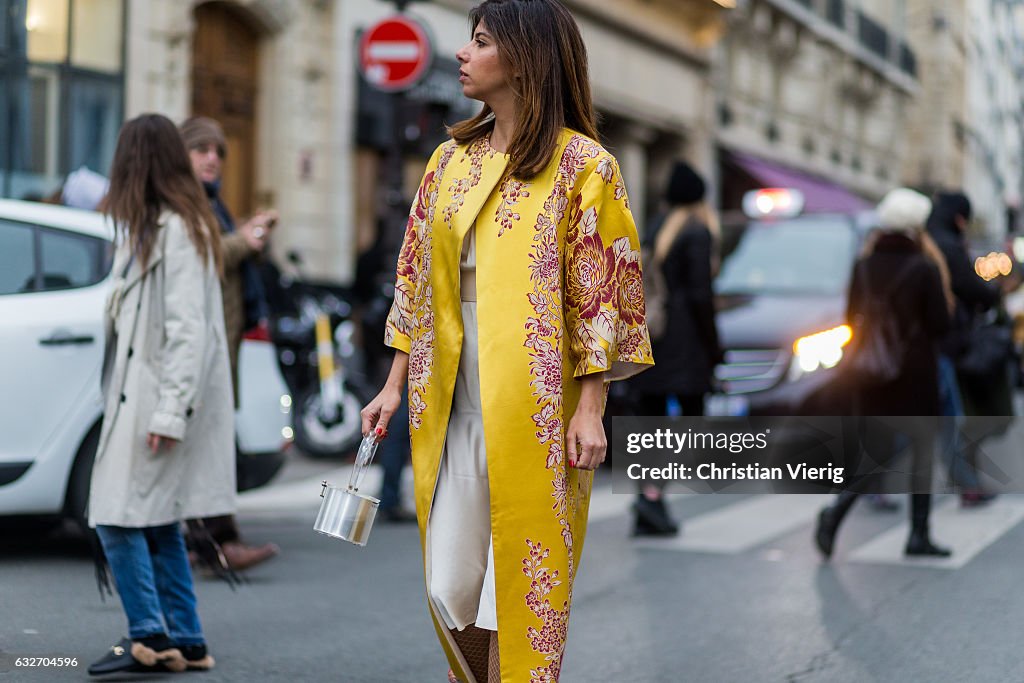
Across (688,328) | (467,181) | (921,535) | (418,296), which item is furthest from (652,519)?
(467,181)

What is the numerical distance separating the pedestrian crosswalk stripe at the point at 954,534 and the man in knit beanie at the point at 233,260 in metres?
2.98

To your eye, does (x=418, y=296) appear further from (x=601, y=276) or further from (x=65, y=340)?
(x=65, y=340)

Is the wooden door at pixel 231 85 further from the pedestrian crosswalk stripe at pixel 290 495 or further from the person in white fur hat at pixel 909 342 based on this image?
the person in white fur hat at pixel 909 342

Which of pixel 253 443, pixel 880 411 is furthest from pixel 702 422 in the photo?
pixel 253 443

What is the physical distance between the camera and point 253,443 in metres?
7.25

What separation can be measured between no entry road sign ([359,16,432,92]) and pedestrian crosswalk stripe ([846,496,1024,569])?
4.94 meters

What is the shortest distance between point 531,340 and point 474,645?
0.73 meters

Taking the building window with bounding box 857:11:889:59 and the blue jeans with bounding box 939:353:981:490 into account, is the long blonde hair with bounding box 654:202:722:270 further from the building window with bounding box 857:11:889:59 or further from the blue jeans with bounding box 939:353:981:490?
the building window with bounding box 857:11:889:59

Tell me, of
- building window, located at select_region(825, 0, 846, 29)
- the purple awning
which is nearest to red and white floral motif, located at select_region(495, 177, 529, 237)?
the purple awning

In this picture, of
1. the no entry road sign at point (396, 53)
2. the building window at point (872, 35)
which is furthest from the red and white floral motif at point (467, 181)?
the building window at point (872, 35)

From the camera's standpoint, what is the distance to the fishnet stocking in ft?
11.7

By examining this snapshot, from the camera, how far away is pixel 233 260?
662 centimetres

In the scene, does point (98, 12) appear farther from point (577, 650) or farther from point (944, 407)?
point (577, 650)

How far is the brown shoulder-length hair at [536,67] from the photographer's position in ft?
11.4
